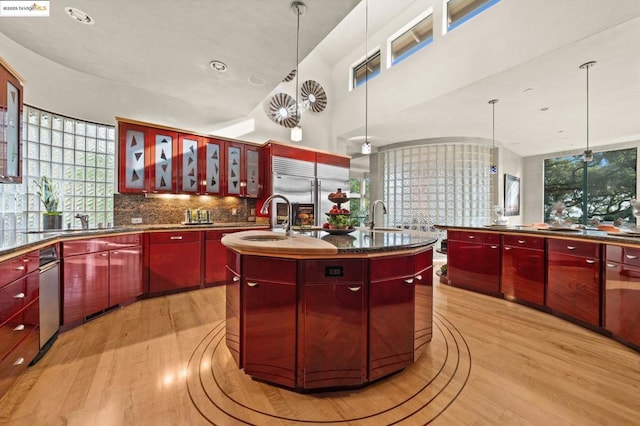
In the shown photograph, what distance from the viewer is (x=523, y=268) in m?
3.02

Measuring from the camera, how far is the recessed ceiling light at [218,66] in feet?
9.74

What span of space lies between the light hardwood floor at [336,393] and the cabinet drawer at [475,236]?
3.94ft

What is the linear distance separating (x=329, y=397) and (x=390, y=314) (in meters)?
0.61

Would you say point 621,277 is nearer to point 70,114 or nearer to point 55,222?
point 55,222

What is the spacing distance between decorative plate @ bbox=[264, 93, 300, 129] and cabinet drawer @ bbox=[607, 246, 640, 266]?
15.5 ft

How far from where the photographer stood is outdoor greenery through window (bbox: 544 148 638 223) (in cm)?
613

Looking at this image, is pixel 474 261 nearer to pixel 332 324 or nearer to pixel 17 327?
pixel 332 324

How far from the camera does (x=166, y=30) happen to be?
2412 mm

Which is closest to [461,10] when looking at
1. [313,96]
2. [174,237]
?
[313,96]

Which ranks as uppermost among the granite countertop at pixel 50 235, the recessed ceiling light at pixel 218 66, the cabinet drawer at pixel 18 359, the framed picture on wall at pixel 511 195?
the recessed ceiling light at pixel 218 66

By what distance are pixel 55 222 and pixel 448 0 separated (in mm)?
5732

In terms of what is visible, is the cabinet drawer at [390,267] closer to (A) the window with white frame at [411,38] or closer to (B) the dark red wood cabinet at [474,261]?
(B) the dark red wood cabinet at [474,261]

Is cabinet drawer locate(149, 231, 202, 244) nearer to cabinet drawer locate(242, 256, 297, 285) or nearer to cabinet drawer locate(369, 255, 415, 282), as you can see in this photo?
cabinet drawer locate(242, 256, 297, 285)

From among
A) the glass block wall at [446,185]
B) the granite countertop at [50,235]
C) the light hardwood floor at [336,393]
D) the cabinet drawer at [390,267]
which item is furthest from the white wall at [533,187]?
the cabinet drawer at [390,267]
